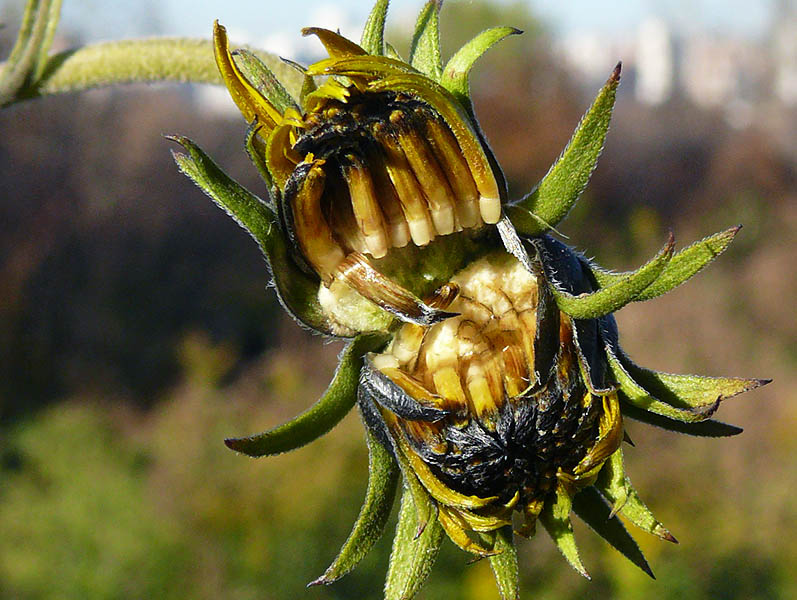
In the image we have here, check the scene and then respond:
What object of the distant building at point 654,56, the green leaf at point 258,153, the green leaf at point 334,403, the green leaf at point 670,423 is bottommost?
the distant building at point 654,56

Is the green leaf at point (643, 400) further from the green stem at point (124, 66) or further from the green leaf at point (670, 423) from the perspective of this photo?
the green stem at point (124, 66)

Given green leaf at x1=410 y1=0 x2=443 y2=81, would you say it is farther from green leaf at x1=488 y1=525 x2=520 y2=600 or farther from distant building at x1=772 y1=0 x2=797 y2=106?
distant building at x1=772 y1=0 x2=797 y2=106

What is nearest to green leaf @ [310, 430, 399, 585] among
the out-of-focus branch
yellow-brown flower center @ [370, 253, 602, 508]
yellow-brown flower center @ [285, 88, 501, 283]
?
yellow-brown flower center @ [370, 253, 602, 508]

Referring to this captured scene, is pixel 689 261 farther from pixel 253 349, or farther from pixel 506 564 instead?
pixel 253 349

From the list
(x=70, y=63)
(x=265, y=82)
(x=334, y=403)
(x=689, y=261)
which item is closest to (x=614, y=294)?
(x=689, y=261)

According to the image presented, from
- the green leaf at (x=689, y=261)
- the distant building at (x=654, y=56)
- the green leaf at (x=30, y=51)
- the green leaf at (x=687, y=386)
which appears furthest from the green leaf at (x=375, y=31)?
the distant building at (x=654, y=56)

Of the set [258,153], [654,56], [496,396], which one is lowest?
[654,56]
